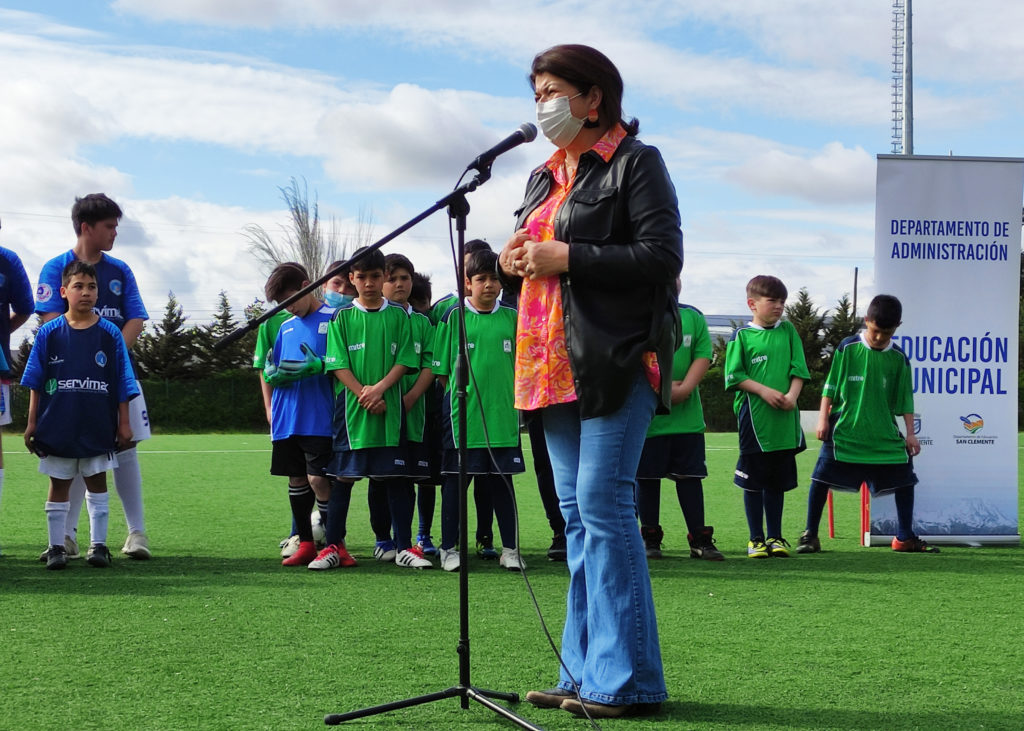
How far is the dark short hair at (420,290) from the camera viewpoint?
7617mm

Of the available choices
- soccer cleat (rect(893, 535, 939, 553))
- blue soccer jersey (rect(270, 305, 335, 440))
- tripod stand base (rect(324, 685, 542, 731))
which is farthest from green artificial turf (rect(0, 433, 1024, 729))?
blue soccer jersey (rect(270, 305, 335, 440))

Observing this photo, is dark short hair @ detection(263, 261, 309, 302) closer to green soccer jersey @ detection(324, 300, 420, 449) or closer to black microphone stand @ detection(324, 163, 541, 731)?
green soccer jersey @ detection(324, 300, 420, 449)

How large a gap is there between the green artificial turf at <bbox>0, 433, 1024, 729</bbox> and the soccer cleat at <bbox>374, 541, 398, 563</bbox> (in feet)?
0.24

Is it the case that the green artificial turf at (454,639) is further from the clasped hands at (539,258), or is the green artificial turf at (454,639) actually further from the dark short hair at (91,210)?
the dark short hair at (91,210)

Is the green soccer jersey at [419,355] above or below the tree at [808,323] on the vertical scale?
below

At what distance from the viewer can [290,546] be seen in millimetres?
6770

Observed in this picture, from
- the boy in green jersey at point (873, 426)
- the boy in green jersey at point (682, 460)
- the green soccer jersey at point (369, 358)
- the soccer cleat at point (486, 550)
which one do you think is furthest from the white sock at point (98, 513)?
the boy in green jersey at point (873, 426)

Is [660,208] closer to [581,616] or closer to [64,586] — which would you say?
[581,616]

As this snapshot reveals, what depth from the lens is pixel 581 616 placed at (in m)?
3.34

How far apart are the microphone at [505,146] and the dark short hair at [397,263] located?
145 inches

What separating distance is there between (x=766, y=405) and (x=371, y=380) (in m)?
2.47

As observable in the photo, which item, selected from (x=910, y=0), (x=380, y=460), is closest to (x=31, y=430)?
(x=380, y=460)

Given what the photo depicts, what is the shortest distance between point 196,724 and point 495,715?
32.3 inches

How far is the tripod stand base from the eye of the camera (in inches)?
118
